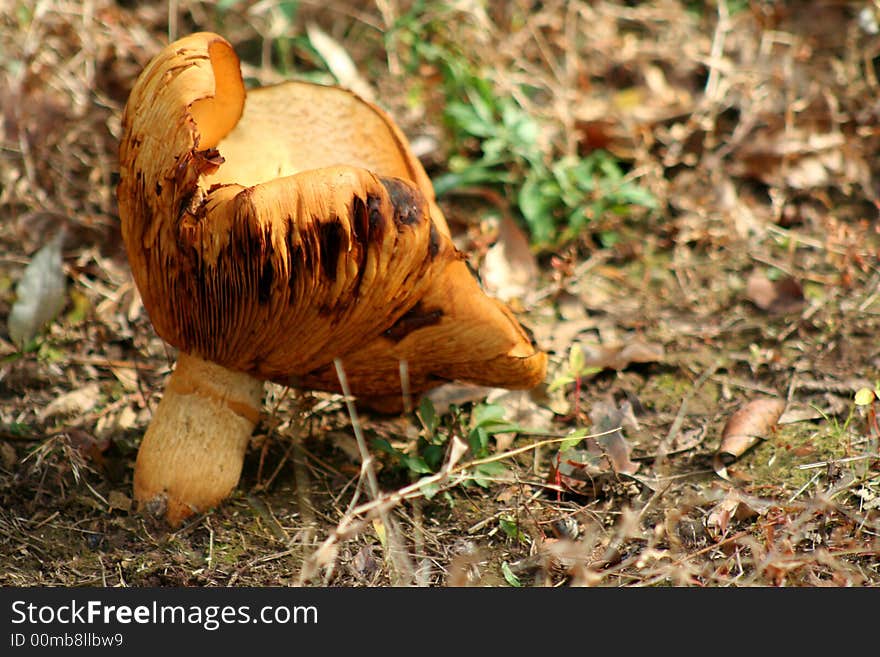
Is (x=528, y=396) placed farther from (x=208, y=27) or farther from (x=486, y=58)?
(x=208, y=27)

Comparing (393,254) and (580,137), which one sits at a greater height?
(393,254)

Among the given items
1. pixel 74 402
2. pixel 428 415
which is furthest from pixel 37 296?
pixel 428 415

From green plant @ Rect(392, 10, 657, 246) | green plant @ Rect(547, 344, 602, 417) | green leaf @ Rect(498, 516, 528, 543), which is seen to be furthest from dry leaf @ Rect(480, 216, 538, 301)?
green leaf @ Rect(498, 516, 528, 543)

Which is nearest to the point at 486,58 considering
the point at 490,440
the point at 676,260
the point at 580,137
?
the point at 580,137

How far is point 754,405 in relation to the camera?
3.20 metres

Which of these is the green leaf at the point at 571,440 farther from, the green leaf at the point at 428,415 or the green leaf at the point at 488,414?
the green leaf at the point at 428,415

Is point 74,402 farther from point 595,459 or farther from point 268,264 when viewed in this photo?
point 595,459

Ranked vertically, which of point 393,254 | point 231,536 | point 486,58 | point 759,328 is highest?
point 393,254

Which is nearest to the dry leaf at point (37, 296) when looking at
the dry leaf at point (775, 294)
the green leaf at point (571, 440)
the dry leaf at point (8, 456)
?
the dry leaf at point (8, 456)

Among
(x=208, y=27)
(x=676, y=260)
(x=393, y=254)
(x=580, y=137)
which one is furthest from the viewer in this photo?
(x=208, y=27)

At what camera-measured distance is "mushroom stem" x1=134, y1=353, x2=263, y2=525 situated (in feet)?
9.03

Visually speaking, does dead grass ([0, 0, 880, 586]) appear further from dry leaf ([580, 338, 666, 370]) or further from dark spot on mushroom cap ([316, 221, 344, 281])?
dark spot on mushroom cap ([316, 221, 344, 281])

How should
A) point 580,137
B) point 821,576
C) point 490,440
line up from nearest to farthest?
point 821,576, point 490,440, point 580,137

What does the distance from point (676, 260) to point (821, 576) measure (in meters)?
1.78
